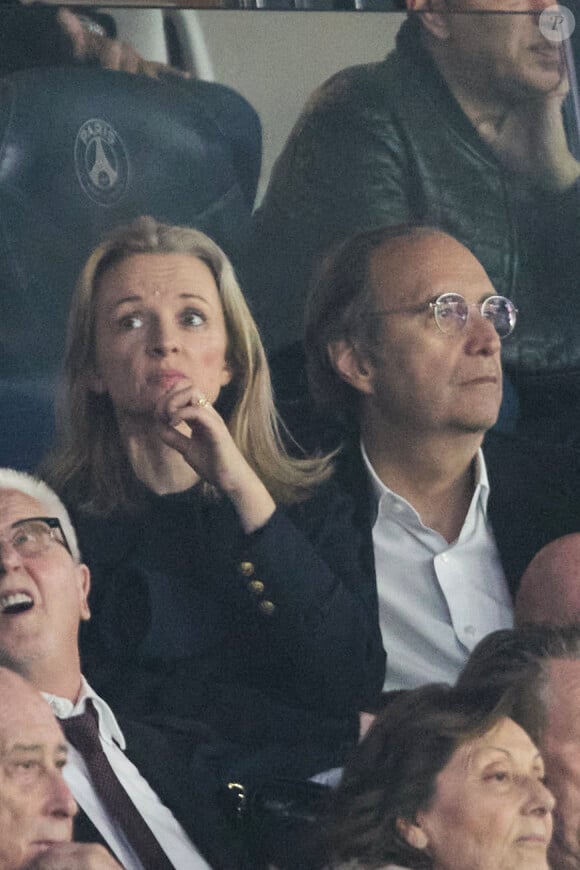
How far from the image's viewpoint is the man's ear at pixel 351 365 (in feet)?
11.8

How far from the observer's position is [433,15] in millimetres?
3807

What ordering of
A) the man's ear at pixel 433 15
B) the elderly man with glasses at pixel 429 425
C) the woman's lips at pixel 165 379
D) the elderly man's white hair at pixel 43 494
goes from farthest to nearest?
the man's ear at pixel 433 15 < the elderly man with glasses at pixel 429 425 < the woman's lips at pixel 165 379 < the elderly man's white hair at pixel 43 494

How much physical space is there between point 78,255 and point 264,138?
1.76 ft

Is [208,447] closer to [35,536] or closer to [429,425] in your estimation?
[35,536]

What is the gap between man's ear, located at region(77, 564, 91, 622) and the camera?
3242 mm

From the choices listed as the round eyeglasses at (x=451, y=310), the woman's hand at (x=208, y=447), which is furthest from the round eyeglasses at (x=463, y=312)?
the woman's hand at (x=208, y=447)

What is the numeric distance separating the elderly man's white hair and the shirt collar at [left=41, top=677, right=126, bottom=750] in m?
0.29

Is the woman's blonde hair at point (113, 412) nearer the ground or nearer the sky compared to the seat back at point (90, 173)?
nearer the ground

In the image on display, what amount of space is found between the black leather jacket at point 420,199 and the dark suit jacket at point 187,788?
96cm

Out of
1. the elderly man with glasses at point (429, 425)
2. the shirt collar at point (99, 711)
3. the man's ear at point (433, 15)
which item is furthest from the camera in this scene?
the man's ear at point (433, 15)

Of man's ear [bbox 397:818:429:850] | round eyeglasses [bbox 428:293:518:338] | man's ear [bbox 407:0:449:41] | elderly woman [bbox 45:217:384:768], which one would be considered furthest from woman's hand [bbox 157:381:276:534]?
man's ear [bbox 407:0:449:41]

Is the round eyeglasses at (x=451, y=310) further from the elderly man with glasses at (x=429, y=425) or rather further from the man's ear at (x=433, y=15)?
the man's ear at (x=433, y=15)

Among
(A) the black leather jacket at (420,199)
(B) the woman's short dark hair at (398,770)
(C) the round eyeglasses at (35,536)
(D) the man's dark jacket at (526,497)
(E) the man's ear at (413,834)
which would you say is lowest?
(E) the man's ear at (413,834)

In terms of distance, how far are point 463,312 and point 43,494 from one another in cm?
108
